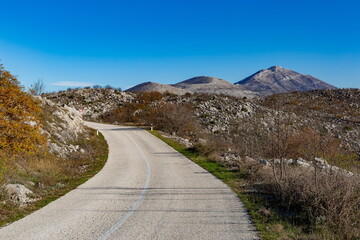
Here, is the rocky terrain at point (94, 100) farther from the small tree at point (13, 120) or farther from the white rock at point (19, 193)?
the white rock at point (19, 193)

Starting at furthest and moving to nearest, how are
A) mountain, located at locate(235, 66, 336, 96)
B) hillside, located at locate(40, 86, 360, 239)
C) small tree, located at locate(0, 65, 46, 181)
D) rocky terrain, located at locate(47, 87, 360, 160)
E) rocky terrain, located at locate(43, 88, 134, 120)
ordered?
mountain, located at locate(235, 66, 336, 96), rocky terrain, located at locate(43, 88, 134, 120), rocky terrain, located at locate(47, 87, 360, 160), small tree, located at locate(0, 65, 46, 181), hillside, located at locate(40, 86, 360, 239)

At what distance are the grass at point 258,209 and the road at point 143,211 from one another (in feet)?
0.99

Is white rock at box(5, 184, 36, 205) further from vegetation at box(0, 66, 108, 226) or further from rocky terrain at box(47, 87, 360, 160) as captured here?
rocky terrain at box(47, 87, 360, 160)

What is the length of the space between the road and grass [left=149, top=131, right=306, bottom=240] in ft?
0.99

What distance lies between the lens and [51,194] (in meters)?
10.6

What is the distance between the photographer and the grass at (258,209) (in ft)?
21.5

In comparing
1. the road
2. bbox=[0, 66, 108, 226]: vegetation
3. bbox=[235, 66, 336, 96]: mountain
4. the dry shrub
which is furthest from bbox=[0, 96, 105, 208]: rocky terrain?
bbox=[235, 66, 336, 96]: mountain

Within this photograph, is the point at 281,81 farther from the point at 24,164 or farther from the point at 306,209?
the point at 306,209

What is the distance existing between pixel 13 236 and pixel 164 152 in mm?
15345

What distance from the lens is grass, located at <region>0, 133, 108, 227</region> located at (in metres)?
7.90

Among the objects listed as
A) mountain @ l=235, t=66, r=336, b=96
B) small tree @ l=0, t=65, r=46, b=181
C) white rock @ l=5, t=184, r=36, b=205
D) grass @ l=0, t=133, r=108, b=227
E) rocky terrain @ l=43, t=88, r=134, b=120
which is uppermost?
mountain @ l=235, t=66, r=336, b=96

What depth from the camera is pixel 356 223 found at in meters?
6.61

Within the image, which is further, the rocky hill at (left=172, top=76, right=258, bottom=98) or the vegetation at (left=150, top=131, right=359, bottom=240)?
the rocky hill at (left=172, top=76, right=258, bottom=98)

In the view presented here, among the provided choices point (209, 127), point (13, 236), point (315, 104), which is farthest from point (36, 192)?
point (315, 104)
